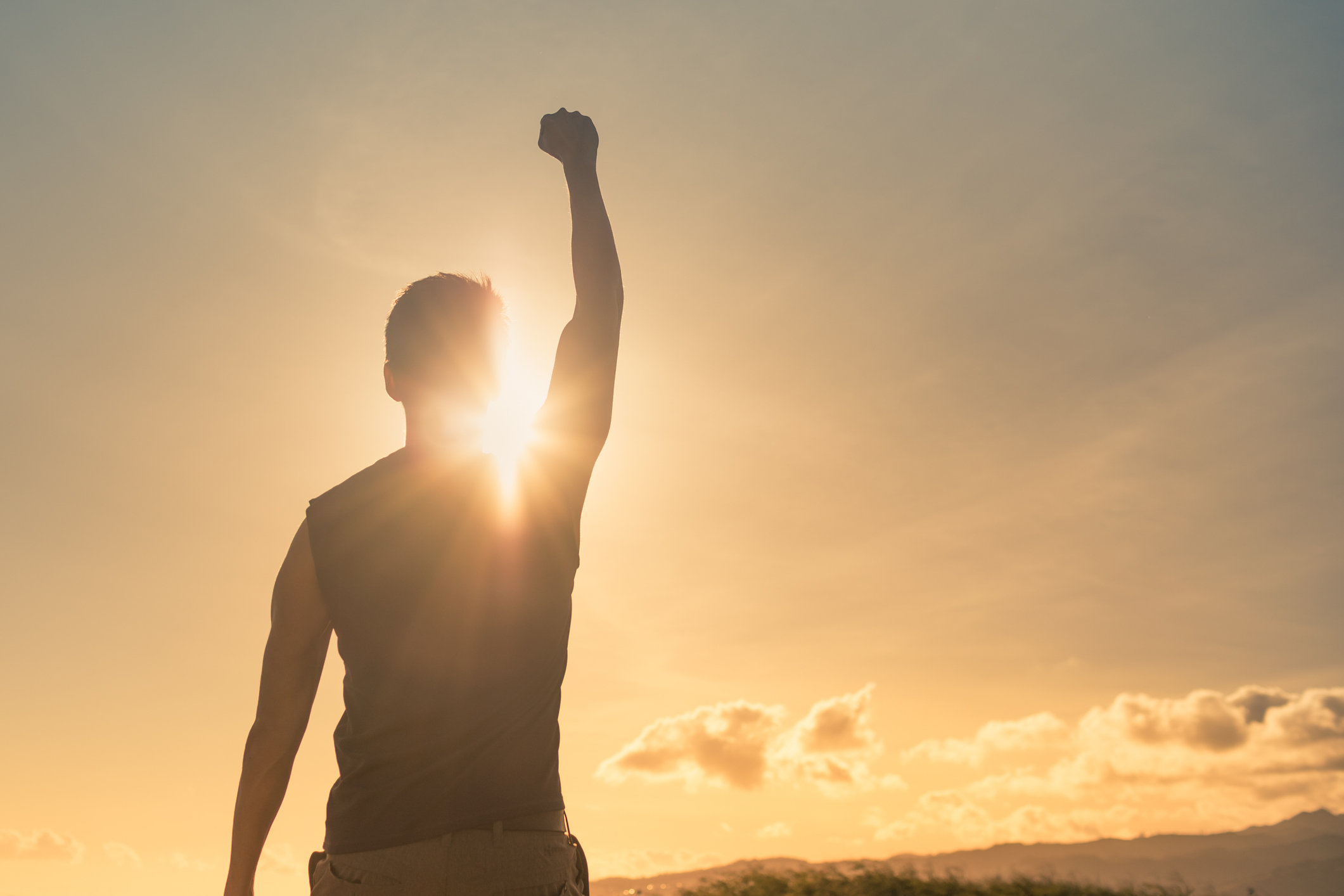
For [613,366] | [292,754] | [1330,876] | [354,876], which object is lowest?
[1330,876]

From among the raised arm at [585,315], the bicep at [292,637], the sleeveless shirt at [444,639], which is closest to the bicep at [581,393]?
the raised arm at [585,315]

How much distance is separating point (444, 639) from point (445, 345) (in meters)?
1.01

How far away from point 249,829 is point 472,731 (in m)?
0.86

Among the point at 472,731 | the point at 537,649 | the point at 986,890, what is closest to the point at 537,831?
the point at 472,731

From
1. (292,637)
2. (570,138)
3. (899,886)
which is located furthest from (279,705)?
(899,886)

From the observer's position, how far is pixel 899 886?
40.0 ft

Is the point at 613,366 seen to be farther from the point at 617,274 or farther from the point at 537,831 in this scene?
the point at 537,831

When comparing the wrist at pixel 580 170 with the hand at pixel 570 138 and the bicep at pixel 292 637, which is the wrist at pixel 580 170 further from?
the bicep at pixel 292 637

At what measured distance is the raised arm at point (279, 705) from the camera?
8.23ft

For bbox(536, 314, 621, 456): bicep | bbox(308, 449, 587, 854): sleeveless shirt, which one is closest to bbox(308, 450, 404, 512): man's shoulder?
bbox(308, 449, 587, 854): sleeveless shirt

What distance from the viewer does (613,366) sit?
2.68 meters

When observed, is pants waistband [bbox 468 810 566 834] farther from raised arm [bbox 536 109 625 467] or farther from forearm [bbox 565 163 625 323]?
forearm [bbox 565 163 625 323]

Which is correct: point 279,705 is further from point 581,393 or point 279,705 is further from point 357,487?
point 581,393

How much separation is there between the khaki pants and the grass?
38.8 ft
